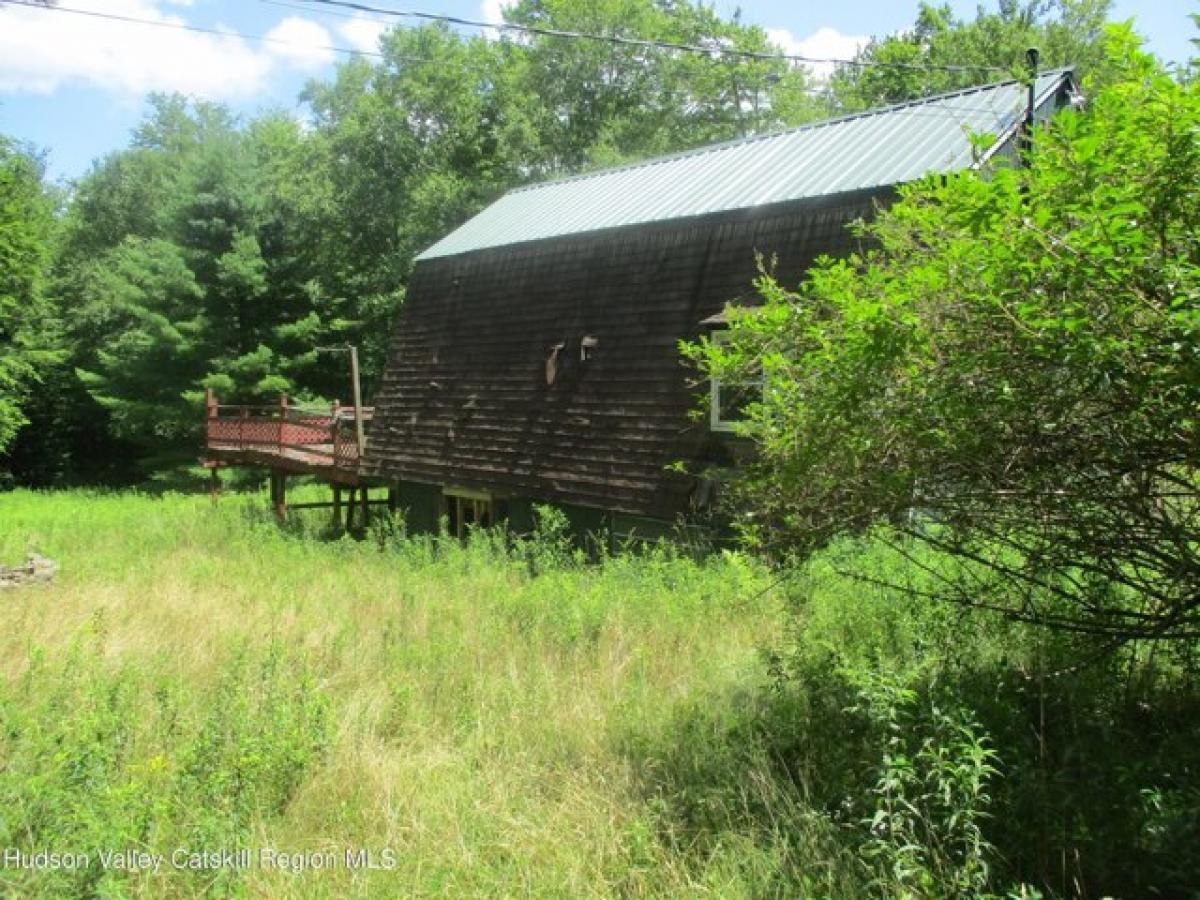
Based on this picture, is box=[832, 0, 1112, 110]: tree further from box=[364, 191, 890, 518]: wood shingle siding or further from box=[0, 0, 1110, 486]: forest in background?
box=[364, 191, 890, 518]: wood shingle siding

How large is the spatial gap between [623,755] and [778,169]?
10.5m

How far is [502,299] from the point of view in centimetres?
1653

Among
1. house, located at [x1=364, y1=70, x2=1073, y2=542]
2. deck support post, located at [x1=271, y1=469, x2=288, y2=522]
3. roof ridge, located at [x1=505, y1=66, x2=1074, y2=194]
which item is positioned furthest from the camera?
deck support post, located at [x1=271, y1=469, x2=288, y2=522]

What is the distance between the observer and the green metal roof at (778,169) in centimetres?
1145

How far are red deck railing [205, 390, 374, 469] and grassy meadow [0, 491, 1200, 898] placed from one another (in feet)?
37.2

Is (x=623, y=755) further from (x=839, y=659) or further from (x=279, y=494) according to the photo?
(x=279, y=494)

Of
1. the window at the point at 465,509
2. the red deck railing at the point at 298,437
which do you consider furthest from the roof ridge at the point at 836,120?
the window at the point at 465,509

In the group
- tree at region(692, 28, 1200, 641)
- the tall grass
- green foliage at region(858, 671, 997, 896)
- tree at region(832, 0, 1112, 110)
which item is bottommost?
the tall grass

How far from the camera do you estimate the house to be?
39.2 ft

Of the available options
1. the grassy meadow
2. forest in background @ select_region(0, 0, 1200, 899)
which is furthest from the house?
the grassy meadow

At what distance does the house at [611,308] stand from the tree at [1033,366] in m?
5.24

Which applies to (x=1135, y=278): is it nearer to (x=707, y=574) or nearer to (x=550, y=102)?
(x=707, y=574)

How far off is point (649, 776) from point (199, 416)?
32254 mm

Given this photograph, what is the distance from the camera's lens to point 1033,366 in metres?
3.63
